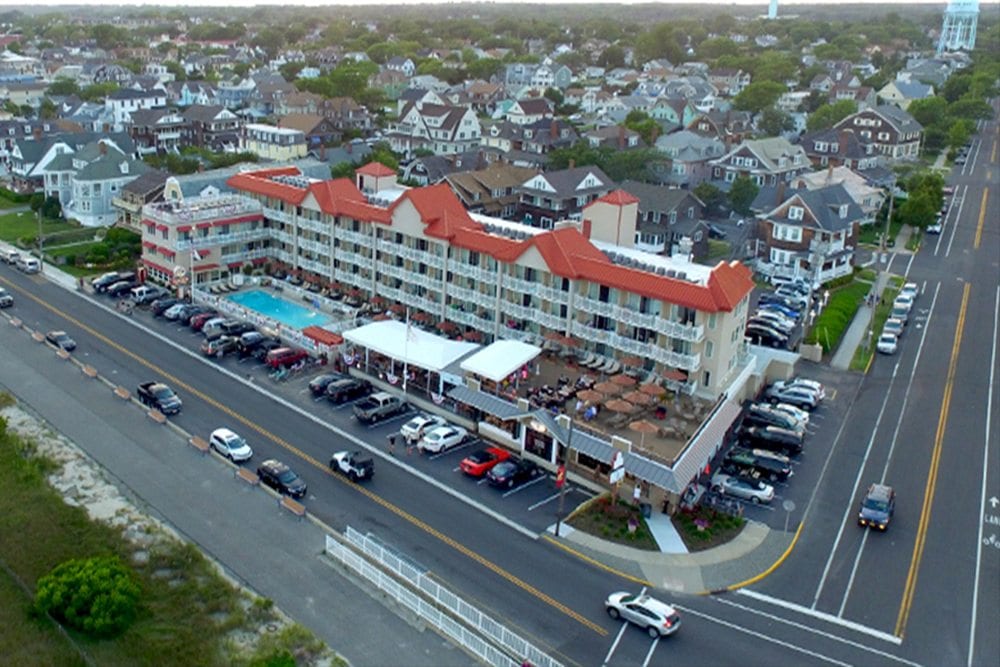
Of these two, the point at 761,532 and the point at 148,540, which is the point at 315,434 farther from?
the point at 761,532

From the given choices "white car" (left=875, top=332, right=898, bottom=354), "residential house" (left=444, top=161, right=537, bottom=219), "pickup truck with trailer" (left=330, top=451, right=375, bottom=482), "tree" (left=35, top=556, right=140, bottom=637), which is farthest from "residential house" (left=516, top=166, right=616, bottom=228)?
"tree" (left=35, top=556, right=140, bottom=637)

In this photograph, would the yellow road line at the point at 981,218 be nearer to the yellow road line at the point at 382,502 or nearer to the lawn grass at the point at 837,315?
the lawn grass at the point at 837,315

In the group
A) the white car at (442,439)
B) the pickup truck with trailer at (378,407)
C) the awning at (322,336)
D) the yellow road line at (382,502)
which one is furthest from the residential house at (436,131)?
the white car at (442,439)

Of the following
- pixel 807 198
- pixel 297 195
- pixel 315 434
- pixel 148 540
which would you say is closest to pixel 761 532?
pixel 315 434

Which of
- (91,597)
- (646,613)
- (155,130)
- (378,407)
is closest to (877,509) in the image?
(646,613)

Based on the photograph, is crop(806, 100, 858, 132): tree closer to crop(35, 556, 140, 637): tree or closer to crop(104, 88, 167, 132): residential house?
crop(104, 88, 167, 132): residential house

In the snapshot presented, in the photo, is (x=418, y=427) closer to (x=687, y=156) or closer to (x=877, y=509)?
(x=877, y=509)
